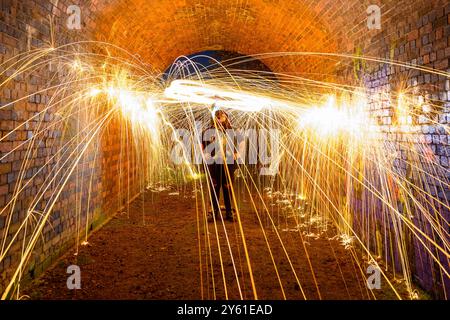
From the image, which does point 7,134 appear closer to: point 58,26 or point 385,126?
point 58,26

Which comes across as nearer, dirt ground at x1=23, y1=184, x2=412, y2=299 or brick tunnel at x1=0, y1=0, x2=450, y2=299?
brick tunnel at x1=0, y1=0, x2=450, y2=299

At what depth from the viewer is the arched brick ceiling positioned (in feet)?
17.6

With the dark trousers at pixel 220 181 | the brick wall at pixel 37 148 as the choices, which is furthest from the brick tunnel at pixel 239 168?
the dark trousers at pixel 220 181

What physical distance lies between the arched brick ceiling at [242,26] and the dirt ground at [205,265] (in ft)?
9.64

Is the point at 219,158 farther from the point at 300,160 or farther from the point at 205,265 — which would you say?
the point at 300,160

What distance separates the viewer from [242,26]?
8711mm

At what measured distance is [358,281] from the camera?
4.06 metres

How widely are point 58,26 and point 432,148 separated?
4344mm

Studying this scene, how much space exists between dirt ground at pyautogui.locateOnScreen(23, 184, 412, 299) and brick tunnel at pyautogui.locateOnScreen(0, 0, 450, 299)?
3cm

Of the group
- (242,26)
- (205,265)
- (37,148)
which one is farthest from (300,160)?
(37,148)

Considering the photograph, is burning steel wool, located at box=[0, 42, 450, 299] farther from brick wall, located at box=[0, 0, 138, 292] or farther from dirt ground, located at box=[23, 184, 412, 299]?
dirt ground, located at box=[23, 184, 412, 299]

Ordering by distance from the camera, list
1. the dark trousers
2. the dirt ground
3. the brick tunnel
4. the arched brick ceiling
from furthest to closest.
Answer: the dark trousers
the arched brick ceiling
the dirt ground
the brick tunnel

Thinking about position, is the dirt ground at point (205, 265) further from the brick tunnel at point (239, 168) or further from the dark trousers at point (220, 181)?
the dark trousers at point (220, 181)

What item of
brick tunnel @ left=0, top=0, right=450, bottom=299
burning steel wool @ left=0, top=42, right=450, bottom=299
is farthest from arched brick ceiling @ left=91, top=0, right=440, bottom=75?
burning steel wool @ left=0, top=42, right=450, bottom=299
